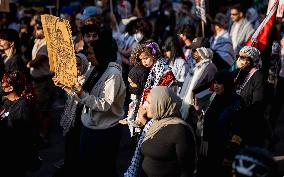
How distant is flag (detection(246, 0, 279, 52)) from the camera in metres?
8.00

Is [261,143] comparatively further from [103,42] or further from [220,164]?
[103,42]

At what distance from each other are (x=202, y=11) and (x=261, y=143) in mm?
4534

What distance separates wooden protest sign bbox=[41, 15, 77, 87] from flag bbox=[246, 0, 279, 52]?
98.4 inches

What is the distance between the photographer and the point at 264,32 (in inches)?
316

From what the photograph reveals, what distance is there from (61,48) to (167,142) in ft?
5.43

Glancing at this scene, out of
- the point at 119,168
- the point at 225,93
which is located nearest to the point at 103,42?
the point at 225,93

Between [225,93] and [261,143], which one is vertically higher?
[225,93]

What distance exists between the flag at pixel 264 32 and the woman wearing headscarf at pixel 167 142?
2651 millimetres

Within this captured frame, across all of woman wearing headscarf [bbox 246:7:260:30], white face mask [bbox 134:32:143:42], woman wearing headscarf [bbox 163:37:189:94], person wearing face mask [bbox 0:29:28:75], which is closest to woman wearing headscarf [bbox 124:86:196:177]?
woman wearing headscarf [bbox 163:37:189:94]

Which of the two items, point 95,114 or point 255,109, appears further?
point 255,109

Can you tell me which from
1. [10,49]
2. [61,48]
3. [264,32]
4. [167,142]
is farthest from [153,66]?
[167,142]

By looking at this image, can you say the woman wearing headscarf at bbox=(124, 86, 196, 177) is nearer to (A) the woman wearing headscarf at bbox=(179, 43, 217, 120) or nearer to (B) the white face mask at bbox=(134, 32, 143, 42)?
(A) the woman wearing headscarf at bbox=(179, 43, 217, 120)

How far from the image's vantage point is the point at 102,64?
6.72 m

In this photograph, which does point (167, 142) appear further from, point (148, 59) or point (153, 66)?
point (148, 59)
